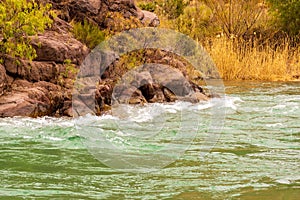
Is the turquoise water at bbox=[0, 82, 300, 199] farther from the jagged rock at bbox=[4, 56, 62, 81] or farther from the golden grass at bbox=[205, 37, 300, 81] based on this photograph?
the golden grass at bbox=[205, 37, 300, 81]

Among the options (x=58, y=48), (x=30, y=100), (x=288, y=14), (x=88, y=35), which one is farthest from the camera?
(x=288, y=14)

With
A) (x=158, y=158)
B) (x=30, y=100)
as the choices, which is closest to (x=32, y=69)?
(x=30, y=100)

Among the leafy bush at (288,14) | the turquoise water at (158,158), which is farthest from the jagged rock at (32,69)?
the leafy bush at (288,14)

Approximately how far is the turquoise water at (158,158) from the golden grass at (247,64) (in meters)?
5.96

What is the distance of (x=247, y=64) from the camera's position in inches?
687

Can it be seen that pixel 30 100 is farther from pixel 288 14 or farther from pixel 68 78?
pixel 288 14

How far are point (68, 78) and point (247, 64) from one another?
7500mm

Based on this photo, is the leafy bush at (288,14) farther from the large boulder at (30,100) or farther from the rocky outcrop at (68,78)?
the large boulder at (30,100)

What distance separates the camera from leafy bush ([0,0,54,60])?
33.7 ft

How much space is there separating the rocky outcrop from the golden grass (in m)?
3.19

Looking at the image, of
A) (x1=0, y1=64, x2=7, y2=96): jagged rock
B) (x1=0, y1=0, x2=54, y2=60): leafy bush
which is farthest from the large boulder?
(x1=0, y1=0, x2=54, y2=60): leafy bush

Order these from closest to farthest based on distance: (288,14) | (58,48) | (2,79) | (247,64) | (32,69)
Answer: (2,79) → (32,69) → (58,48) → (247,64) → (288,14)

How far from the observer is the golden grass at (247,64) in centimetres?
1701

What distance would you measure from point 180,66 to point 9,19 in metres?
4.68
